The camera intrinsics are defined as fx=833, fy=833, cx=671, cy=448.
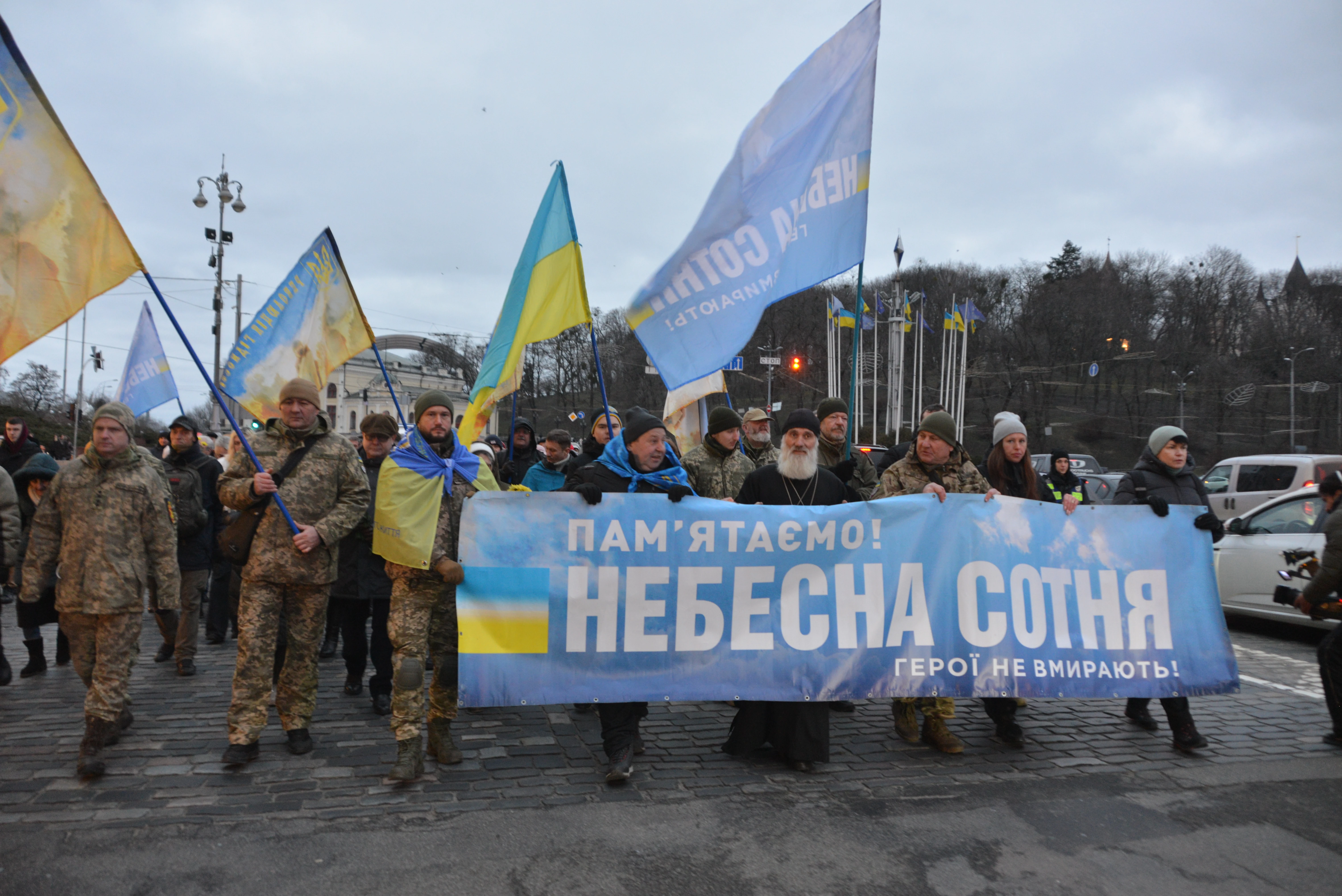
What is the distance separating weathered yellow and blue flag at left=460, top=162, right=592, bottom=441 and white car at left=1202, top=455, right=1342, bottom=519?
11.8 m

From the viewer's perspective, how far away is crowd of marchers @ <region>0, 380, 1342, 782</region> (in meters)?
4.53

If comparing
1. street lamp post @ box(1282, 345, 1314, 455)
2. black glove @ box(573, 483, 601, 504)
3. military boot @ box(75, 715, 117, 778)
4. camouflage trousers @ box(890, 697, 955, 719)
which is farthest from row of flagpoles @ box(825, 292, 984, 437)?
military boot @ box(75, 715, 117, 778)

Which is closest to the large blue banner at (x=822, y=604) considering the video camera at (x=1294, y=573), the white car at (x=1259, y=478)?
the video camera at (x=1294, y=573)

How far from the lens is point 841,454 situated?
6.66 m

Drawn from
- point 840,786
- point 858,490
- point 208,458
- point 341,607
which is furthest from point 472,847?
point 208,458

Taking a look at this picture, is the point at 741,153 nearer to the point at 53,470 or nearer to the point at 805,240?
the point at 805,240

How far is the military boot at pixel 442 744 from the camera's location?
458 centimetres

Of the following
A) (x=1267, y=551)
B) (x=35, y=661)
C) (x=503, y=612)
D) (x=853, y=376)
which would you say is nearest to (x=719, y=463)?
(x=853, y=376)

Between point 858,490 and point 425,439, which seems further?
point 858,490

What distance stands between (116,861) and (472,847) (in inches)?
55.4

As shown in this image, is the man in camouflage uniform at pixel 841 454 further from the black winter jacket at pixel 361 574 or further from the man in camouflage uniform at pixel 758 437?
the black winter jacket at pixel 361 574

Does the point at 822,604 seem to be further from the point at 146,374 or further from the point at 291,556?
the point at 146,374

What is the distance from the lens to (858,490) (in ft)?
20.6

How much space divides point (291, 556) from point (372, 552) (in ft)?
3.65
